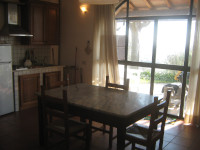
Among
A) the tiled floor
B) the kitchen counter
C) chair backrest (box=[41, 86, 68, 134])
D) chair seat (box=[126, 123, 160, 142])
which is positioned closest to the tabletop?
chair backrest (box=[41, 86, 68, 134])

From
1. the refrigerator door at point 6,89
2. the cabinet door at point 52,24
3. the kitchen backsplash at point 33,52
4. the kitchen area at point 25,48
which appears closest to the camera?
the refrigerator door at point 6,89

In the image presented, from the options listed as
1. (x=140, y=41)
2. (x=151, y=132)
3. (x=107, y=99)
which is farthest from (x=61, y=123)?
(x=140, y=41)

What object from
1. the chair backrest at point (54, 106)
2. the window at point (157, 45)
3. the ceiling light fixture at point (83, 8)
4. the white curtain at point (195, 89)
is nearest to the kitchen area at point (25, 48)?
the ceiling light fixture at point (83, 8)

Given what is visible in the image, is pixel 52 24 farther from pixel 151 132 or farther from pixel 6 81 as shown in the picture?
pixel 151 132

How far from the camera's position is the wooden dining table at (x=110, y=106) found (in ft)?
7.71

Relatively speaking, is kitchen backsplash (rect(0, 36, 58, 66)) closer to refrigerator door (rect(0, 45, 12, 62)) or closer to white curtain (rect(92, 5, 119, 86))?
refrigerator door (rect(0, 45, 12, 62))

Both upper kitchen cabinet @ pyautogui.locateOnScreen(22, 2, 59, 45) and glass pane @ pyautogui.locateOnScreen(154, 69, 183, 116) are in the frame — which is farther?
upper kitchen cabinet @ pyautogui.locateOnScreen(22, 2, 59, 45)

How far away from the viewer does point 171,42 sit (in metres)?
4.54

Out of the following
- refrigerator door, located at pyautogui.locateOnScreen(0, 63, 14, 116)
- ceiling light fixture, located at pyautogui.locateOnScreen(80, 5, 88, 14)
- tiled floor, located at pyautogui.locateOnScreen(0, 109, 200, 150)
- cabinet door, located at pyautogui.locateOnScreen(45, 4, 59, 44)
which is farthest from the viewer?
cabinet door, located at pyautogui.locateOnScreen(45, 4, 59, 44)

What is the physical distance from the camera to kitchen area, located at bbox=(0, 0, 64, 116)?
172 inches

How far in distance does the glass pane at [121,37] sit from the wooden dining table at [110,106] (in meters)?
2.00

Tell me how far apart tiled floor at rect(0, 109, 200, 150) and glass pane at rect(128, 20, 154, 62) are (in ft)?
5.28

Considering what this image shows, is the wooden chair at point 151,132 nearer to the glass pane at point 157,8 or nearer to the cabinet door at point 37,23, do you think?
the glass pane at point 157,8

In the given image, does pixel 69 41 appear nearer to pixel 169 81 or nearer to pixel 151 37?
pixel 151 37
